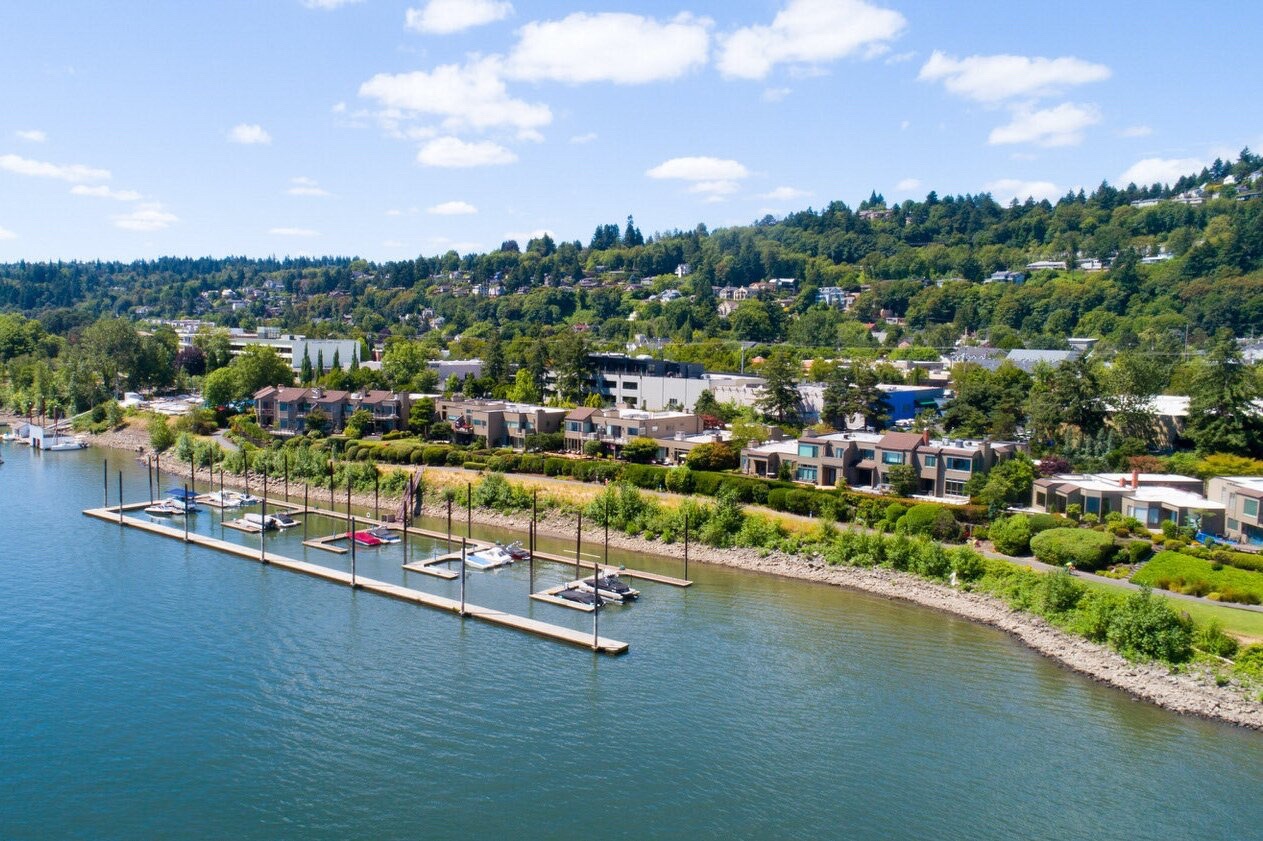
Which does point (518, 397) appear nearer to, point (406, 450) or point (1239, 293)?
point (406, 450)

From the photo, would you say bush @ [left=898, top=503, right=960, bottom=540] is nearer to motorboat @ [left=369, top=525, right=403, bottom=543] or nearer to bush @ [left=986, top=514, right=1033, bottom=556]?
bush @ [left=986, top=514, right=1033, bottom=556]

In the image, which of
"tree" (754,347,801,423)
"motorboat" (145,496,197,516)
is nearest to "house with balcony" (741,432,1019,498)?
"tree" (754,347,801,423)

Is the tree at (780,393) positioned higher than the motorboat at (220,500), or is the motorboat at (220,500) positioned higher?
the tree at (780,393)

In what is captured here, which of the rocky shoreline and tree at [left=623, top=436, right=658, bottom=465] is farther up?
tree at [left=623, top=436, right=658, bottom=465]

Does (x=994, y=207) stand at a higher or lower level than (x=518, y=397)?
higher

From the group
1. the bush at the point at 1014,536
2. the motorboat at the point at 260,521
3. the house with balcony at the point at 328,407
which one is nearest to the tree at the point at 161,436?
the house with balcony at the point at 328,407

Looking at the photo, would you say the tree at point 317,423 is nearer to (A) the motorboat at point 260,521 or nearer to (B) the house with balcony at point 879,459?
(A) the motorboat at point 260,521

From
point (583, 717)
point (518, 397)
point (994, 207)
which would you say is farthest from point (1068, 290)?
point (583, 717)
